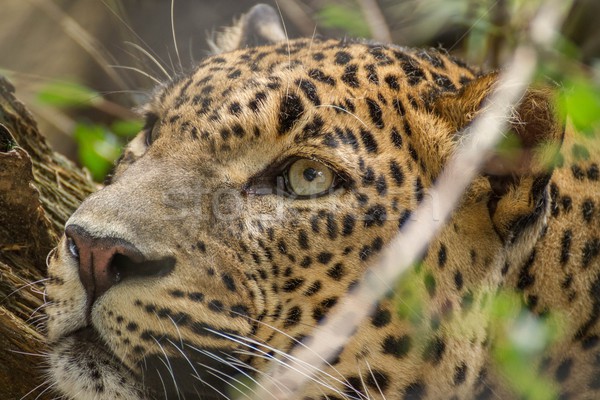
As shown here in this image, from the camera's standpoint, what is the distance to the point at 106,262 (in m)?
2.75

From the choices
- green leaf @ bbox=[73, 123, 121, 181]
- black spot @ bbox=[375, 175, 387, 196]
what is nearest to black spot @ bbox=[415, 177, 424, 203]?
black spot @ bbox=[375, 175, 387, 196]

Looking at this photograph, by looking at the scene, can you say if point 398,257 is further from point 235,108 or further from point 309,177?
point 235,108

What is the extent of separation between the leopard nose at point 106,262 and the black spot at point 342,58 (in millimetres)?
1237

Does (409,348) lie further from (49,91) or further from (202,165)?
(49,91)

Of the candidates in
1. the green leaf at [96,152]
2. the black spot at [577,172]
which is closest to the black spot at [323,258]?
the black spot at [577,172]

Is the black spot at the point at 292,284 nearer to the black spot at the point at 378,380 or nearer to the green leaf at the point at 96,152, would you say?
the black spot at the point at 378,380

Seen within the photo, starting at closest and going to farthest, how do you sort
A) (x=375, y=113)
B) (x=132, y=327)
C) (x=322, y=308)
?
1. (x=132, y=327)
2. (x=322, y=308)
3. (x=375, y=113)

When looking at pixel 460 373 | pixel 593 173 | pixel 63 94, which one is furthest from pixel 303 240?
pixel 63 94

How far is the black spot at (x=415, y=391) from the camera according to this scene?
3.20 meters

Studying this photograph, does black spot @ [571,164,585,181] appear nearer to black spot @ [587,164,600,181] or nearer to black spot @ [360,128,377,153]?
black spot @ [587,164,600,181]

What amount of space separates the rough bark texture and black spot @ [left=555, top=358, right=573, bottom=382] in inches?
81.6

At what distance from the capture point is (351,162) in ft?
10.4

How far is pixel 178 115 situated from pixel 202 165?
1.31 ft

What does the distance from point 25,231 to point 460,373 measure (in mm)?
2018
